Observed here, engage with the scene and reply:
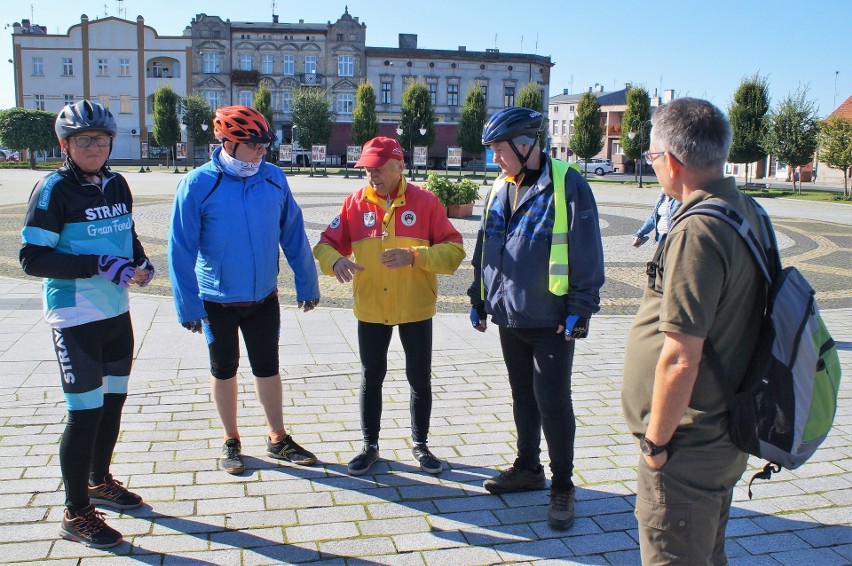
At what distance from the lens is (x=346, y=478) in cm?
397

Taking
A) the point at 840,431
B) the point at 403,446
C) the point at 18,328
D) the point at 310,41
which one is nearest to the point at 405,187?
the point at 403,446

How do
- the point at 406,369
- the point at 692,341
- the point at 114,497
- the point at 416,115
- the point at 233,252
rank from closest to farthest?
1. the point at 692,341
2. the point at 114,497
3. the point at 233,252
4. the point at 406,369
5. the point at 416,115

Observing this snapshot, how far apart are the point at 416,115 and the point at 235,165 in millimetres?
52421

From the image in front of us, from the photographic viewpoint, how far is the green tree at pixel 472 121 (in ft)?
180

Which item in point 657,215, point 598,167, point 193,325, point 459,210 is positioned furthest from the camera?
point 598,167

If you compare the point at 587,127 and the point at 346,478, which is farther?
the point at 587,127

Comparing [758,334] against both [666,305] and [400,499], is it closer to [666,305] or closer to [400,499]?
[666,305]

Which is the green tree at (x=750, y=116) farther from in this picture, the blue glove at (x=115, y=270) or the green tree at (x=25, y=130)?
the green tree at (x=25, y=130)

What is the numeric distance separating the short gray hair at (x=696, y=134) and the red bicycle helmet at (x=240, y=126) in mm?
2281

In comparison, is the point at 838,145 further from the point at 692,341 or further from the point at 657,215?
the point at 692,341

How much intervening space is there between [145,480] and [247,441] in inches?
28.4

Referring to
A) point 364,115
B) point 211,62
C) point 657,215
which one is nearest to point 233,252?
point 657,215

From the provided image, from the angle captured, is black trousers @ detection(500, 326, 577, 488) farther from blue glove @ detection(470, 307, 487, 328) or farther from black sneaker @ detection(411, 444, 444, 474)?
black sneaker @ detection(411, 444, 444, 474)

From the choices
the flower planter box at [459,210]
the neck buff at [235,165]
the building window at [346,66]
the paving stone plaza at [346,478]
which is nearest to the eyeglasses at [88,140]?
the neck buff at [235,165]
